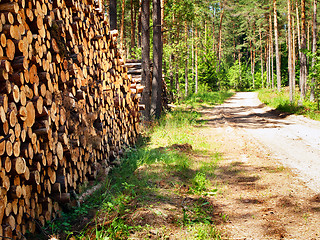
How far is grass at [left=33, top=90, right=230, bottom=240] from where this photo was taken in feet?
11.5

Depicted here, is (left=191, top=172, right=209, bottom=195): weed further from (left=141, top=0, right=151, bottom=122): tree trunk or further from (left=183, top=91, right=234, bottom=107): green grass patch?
(left=183, top=91, right=234, bottom=107): green grass patch

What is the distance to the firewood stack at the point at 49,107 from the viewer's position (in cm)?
318

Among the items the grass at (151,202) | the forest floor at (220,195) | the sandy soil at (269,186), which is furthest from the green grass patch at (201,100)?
the grass at (151,202)

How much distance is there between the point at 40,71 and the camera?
4094 millimetres

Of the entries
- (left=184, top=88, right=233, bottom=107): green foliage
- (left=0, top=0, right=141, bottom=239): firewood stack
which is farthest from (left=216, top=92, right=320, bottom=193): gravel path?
(left=184, top=88, right=233, bottom=107): green foliage

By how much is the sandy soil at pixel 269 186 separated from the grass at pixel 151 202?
0.99ft

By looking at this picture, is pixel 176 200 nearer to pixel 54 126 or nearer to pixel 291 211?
pixel 291 211

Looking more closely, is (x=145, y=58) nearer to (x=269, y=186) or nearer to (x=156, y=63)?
(x=156, y=63)

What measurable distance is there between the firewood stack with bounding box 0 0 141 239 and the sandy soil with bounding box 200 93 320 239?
7.70 ft

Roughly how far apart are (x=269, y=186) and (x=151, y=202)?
231cm

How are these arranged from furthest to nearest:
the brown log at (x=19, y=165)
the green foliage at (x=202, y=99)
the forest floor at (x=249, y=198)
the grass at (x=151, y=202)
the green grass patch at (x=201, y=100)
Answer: the green foliage at (x=202, y=99) < the green grass patch at (x=201, y=100) < the forest floor at (x=249, y=198) < the grass at (x=151, y=202) < the brown log at (x=19, y=165)

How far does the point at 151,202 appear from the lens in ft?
14.1

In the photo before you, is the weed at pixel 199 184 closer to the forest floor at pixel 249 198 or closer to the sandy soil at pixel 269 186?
the forest floor at pixel 249 198

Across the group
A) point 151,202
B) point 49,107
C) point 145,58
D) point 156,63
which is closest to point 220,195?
point 151,202
